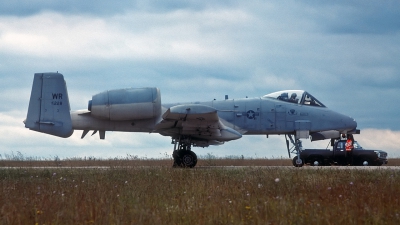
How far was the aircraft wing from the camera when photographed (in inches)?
801

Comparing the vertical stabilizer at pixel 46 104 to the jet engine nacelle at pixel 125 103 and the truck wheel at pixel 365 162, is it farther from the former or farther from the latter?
the truck wheel at pixel 365 162

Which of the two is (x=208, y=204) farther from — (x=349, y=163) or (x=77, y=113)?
(x=349, y=163)

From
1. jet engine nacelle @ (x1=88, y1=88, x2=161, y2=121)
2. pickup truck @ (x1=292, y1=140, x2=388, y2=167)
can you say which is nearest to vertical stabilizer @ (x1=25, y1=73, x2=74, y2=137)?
jet engine nacelle @ (x1=88, y1=88, x2=161, y2=121)

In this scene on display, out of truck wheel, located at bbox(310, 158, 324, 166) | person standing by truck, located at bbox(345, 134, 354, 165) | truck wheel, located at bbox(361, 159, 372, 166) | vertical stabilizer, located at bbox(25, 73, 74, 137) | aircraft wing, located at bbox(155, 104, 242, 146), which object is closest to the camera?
aircraft wing, located at bbox(155, 104, 242, 146)

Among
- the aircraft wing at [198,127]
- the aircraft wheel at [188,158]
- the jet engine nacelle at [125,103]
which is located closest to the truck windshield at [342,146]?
the aircraft wing at [198,127]

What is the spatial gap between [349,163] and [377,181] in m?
15.4

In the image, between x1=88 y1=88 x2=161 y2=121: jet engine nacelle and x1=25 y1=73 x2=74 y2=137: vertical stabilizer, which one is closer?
x1=88 y1=88 x2=161 y2=121: jet engine nacelle

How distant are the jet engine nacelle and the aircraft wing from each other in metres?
0.88

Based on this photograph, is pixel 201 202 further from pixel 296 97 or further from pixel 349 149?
pixel 349 149

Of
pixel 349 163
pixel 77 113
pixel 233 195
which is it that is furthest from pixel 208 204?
pixel 349 163

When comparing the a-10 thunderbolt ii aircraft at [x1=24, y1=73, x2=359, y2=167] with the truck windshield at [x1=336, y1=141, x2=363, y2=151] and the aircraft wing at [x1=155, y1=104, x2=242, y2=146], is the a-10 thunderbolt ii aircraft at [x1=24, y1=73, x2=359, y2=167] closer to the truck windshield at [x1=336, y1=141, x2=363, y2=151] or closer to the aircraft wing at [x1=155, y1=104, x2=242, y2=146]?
the aircraft wing at [x1=155, y1=104, x2=242, y2=146]

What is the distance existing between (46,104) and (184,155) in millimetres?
5938

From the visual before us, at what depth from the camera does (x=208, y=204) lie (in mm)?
8789

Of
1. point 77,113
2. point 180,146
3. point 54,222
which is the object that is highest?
point 77,113
